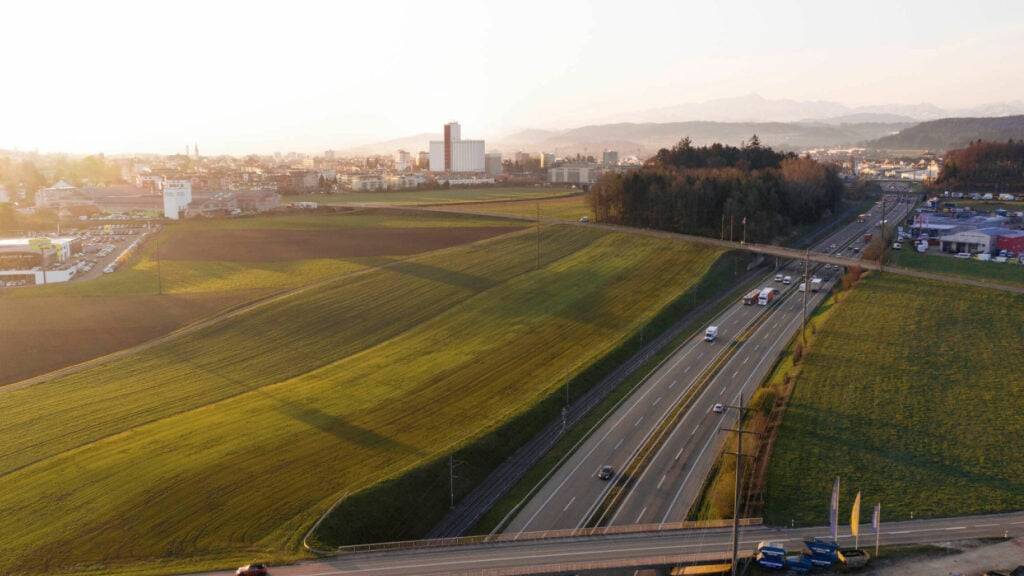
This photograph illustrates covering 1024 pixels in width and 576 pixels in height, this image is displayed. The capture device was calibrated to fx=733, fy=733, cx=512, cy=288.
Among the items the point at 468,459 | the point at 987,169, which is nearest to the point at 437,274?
the point at 468,459

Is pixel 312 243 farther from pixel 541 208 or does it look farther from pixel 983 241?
pixel 983 241

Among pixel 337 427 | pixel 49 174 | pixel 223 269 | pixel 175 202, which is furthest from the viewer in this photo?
pixel 49 174

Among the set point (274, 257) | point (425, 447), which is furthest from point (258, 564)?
point (274, 257)

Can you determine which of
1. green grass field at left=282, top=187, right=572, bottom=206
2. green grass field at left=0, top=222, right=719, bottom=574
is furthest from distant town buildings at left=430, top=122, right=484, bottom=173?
green grass field at left=0, top=222, right=719, bottom=574

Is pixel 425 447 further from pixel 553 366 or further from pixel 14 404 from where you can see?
pixel 14 404

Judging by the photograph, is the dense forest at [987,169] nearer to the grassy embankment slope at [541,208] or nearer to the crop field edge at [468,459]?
the grassy embankment slope at [541,208]

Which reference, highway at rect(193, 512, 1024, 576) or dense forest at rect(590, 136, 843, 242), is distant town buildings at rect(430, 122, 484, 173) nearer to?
dense forest at rect(590, 136, 843, 242)
